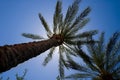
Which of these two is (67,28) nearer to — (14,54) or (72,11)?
(72,11)

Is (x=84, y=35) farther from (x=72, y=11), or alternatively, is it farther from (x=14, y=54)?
(x=14, y=54)

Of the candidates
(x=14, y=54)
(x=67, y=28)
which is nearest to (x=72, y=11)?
(x=67, y=28)

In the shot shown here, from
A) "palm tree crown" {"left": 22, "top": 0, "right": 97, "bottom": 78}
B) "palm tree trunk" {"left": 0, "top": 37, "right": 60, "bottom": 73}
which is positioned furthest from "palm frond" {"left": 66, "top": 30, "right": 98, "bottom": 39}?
"palm tree trunk" {"left": 0, "top": 37, "right": 60, "bottom": 73}

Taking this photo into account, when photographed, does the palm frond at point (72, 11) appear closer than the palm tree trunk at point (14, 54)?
No

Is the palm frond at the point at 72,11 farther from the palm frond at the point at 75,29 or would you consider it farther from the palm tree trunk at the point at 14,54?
the palm tree trunk at the point at 14,54

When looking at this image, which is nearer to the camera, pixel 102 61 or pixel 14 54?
pixel 14 54

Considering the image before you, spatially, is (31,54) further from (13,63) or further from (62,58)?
(62,58)

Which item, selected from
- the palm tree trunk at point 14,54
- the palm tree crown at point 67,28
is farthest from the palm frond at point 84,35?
the palm tree trunk at point 14,54

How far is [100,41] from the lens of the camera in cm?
1584

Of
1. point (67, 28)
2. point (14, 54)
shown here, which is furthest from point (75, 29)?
point (14, 54)

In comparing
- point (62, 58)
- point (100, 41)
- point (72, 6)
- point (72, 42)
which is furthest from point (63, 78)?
point (72, 6)

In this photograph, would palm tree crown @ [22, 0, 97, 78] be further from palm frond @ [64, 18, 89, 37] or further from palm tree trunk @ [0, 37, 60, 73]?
palm tree trunk @ [0, 37, 60, 73]

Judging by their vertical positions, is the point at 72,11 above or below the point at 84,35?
above

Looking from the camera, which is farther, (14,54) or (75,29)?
(75,29)
